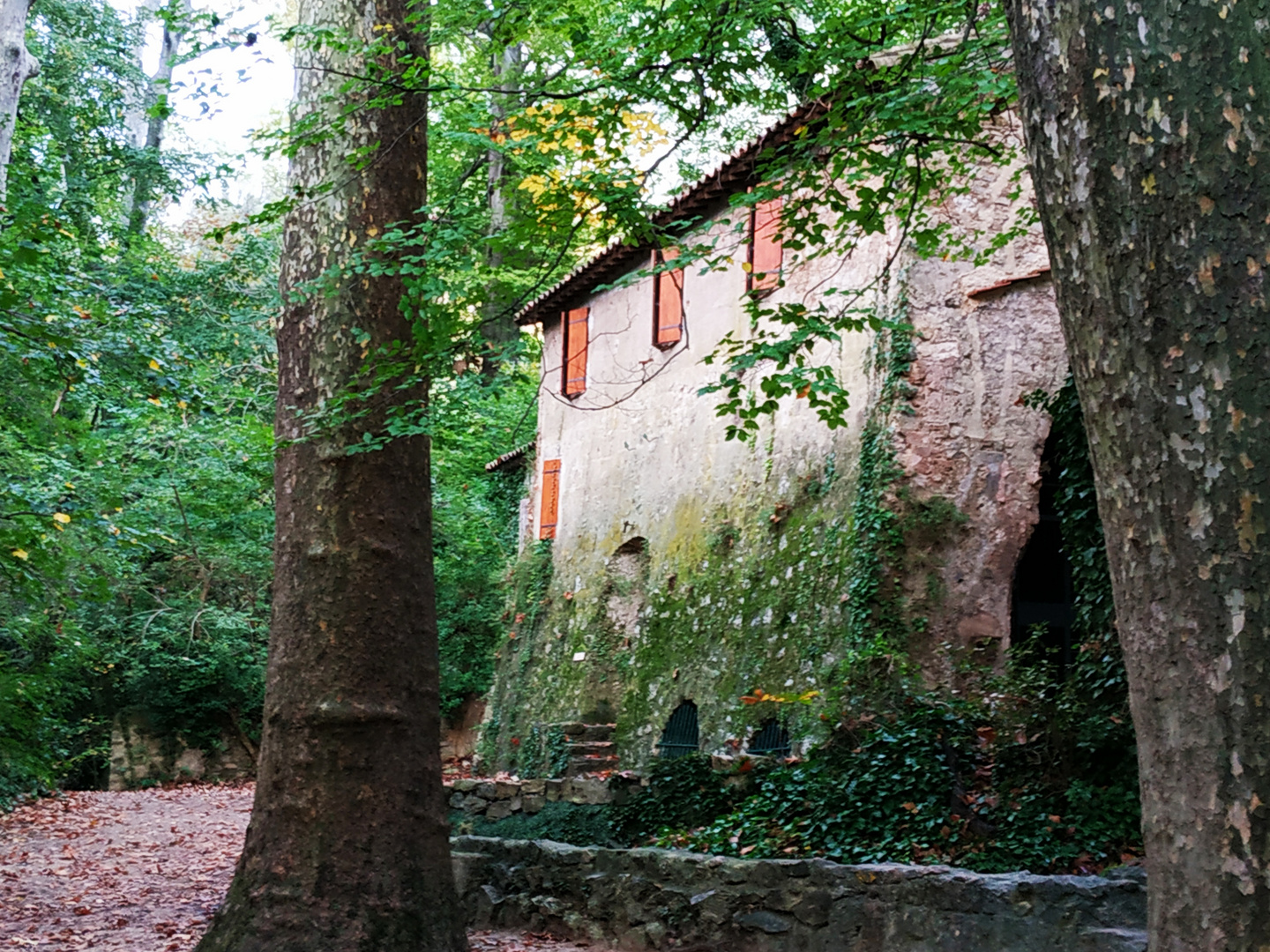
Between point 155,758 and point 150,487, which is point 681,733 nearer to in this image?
point 150,487

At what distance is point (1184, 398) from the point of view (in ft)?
6.50

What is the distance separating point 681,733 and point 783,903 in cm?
613

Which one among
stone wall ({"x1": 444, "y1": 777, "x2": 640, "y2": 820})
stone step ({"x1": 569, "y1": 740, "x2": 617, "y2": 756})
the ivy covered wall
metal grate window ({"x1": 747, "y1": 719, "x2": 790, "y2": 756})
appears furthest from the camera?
stone step ({"x1": 569, "y1": 740, "x2": 617, "y2": 756})

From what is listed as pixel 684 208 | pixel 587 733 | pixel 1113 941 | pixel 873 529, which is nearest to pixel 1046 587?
pixel 873 529

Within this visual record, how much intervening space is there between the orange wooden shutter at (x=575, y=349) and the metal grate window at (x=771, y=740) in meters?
6.73

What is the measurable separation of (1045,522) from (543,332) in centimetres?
909

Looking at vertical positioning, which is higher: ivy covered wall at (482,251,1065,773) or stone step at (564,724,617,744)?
ivy covered wall at (482,251,1065,773)

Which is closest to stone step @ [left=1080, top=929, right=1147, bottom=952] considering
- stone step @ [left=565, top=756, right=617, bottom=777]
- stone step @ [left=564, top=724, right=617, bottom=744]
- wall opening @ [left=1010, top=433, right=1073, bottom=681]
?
wall opening @ [left=1010, top=433, right=1073, bottom=681]

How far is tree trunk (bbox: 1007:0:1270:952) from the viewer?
188cm

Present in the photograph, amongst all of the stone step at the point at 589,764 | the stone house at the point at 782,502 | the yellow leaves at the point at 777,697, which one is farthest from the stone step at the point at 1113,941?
the stone step at the point at 589,764

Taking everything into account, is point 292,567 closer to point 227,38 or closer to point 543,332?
point 227,38

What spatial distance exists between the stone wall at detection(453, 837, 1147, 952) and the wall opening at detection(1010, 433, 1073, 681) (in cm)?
481

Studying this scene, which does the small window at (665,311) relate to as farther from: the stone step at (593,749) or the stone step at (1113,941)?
the stone step at (1113,941)

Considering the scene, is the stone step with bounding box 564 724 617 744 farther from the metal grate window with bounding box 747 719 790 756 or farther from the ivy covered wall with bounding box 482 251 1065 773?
the metal grate window with bounding box 747 719 790 756
